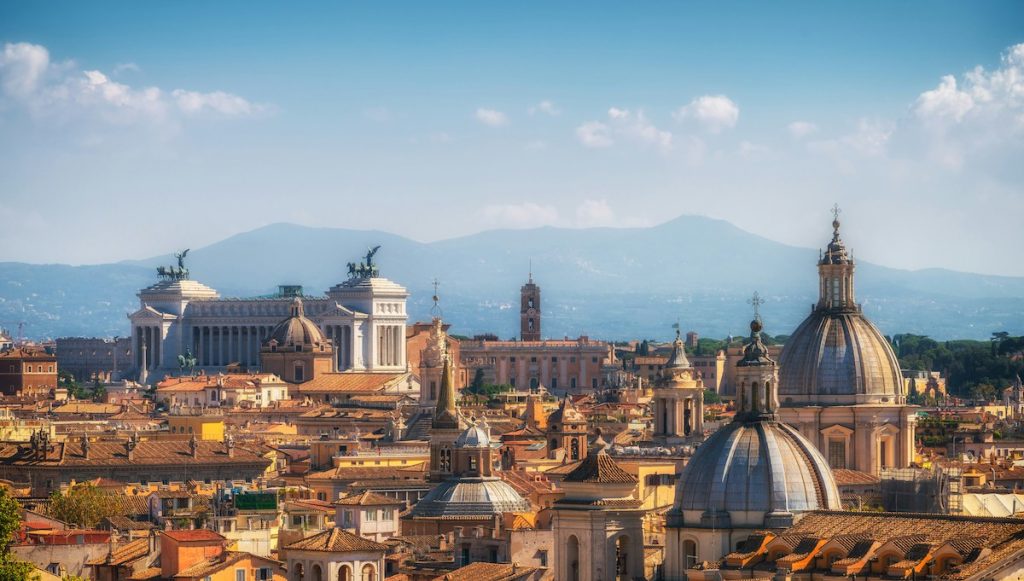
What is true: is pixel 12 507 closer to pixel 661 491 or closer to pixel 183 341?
pixel 661 491

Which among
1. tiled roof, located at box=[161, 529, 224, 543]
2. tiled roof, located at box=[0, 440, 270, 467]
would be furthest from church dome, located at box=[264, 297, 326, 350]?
tiled roof, located at box=[161, 529, 224, 543]

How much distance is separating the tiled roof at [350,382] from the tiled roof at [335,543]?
300 feet

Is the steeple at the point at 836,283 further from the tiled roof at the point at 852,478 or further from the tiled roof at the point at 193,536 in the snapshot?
the tiled roof at the point at 193,536

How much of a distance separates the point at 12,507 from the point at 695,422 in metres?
44.5

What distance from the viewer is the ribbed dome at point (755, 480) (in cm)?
5125

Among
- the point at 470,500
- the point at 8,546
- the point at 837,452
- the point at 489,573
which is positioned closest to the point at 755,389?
the point at 489,573

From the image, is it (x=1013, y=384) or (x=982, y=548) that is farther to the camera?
(x=1013, y=384)

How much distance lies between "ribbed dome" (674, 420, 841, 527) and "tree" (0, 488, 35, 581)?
1103cm

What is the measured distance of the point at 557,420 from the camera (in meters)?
103

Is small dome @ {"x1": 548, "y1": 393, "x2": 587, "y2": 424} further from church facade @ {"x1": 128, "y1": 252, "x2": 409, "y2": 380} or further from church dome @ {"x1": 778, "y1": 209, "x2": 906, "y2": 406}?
church facade @ {"x1": 128, "y1": 252, "x2": 409, "y2": 380}

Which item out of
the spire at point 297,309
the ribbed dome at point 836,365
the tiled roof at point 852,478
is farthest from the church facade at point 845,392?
the spire at point 297,309

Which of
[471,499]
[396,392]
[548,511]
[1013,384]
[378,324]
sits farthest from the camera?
[378,324]

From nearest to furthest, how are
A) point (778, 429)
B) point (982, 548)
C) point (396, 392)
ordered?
point (982, 548) < point (778, 429) < point (396, 392)

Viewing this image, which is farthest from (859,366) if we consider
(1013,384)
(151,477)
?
(1013,384)
